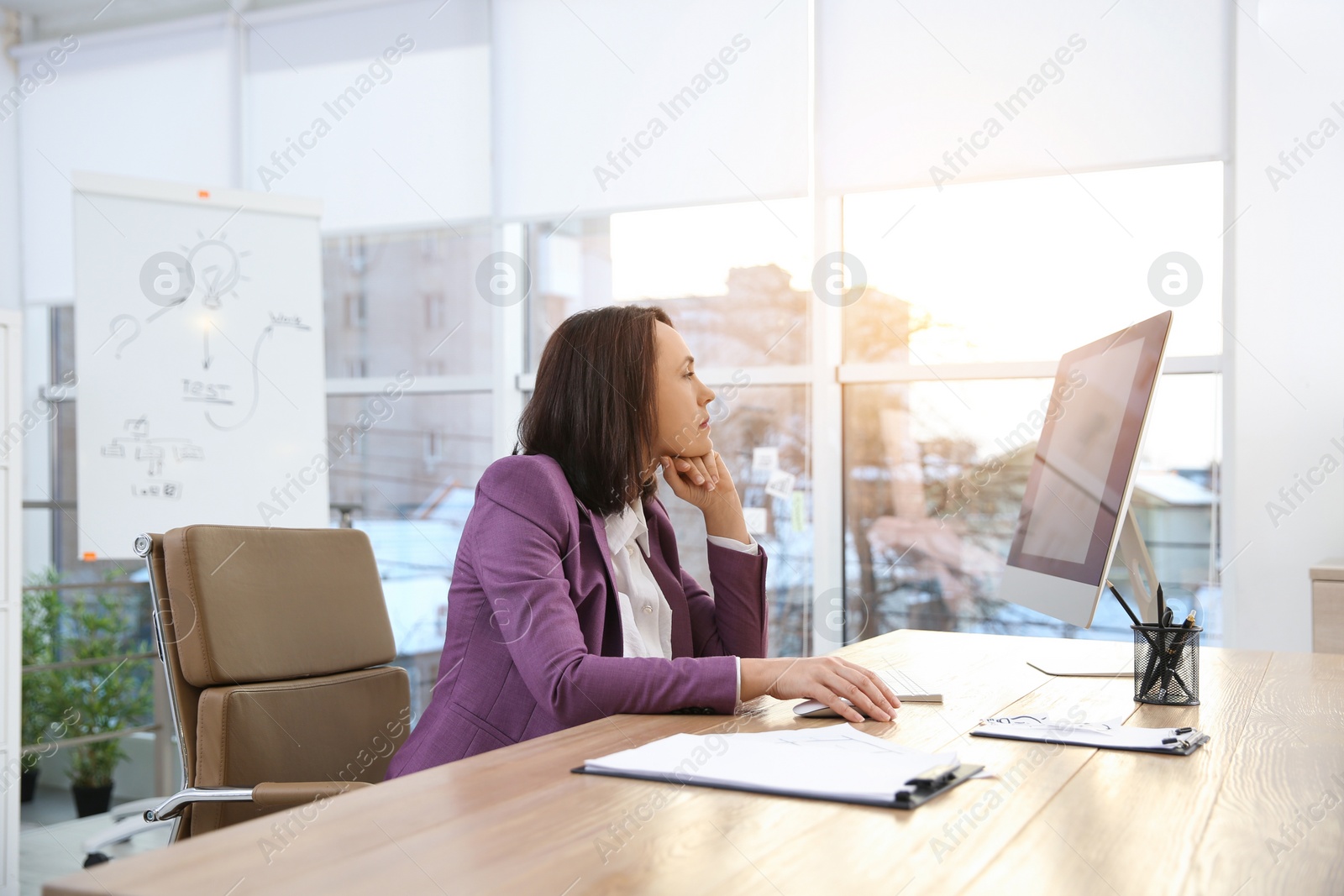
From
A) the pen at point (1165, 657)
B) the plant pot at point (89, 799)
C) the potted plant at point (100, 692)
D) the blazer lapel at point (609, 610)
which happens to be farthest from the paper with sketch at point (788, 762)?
the plant pot at point (89, 799)

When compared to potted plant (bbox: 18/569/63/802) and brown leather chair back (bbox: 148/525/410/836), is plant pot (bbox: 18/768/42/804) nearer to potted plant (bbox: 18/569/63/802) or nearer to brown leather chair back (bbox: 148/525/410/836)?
potted plant (bbox: 18/569/63/802)

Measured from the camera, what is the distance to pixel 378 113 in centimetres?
412

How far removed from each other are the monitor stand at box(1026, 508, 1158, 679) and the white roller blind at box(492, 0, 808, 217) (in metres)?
2.33

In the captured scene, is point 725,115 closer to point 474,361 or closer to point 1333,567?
point 474,361

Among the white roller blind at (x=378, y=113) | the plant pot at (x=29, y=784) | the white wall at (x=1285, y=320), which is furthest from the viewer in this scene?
the white roller blind at (x=378, y=113)

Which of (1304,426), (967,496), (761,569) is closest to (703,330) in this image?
(967,496)

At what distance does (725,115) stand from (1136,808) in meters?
3.24

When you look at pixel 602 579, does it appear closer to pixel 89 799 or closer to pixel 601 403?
pixel 601 403

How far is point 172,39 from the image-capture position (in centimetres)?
435

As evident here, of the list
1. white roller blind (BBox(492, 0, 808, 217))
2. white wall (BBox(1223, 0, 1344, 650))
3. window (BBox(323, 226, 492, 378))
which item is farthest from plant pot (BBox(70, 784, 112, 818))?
white wall (BBox(1223, 0, 1344, 650))

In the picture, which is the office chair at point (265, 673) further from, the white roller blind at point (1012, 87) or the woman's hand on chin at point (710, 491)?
the white roller blind at point (1012, 87)

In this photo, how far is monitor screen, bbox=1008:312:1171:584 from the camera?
129cm

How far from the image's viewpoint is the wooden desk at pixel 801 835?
2.03 ft

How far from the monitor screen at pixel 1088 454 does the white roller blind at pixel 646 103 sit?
6.84 feet
